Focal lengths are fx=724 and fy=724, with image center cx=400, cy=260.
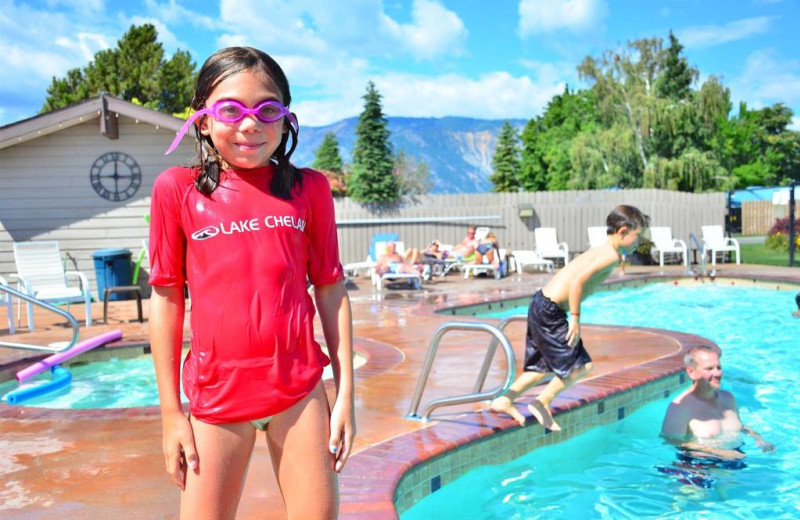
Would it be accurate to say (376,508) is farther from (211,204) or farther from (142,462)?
(211,204)

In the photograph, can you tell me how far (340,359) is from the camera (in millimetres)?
1815

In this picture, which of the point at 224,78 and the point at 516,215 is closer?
the point at 224,78

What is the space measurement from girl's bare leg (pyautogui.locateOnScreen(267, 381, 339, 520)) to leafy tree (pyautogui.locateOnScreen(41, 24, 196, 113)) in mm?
37432

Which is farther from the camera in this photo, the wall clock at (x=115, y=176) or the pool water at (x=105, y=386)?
the wall clock at (x=115, y=176)

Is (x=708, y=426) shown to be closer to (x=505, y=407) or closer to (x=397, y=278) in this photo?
(x=505, y=407)

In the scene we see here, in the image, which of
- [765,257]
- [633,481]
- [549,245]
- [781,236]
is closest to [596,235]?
[549,245]

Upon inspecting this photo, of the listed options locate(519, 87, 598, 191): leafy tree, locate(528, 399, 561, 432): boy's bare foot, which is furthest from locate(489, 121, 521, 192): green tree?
locate(528, 399, 561, 432): boy's bare foot

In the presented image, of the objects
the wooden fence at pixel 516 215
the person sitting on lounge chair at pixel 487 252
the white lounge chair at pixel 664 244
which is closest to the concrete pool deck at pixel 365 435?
the person sitting on lounge chair at pixel 487 252

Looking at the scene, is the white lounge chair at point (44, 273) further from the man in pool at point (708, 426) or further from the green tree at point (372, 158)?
the green tree at point (372, 158)

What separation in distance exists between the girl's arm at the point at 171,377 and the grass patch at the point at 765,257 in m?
17.5

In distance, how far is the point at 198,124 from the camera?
5.90ft

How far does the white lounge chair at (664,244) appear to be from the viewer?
17047 mm

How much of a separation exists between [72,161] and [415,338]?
8.13m

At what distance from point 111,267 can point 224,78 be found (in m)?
11.3
